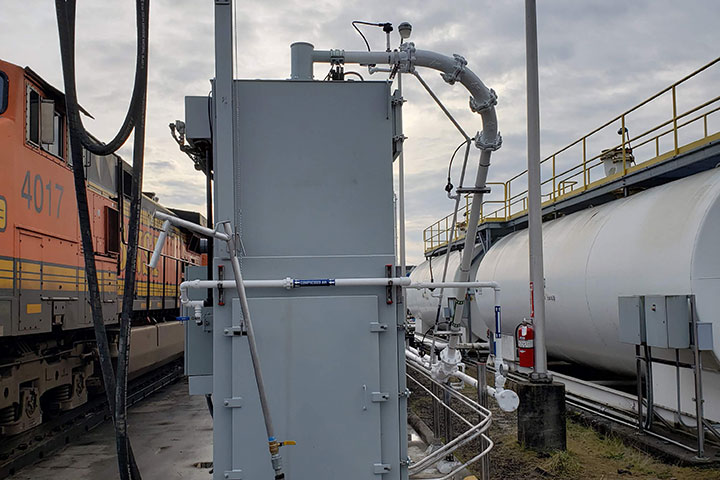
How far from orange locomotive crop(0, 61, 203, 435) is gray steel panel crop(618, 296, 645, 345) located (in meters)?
5.33

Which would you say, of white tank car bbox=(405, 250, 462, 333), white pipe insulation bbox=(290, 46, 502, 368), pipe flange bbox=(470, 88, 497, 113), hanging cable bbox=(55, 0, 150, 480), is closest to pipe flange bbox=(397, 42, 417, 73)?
white pipe insulation bbox=(290, 46, 502, 368)

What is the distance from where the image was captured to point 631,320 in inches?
305

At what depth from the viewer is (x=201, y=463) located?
7.10 m

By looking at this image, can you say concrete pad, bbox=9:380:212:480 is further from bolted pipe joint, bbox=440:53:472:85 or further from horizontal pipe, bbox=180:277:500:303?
bolted pipe joint, bbox=440:53:472:85

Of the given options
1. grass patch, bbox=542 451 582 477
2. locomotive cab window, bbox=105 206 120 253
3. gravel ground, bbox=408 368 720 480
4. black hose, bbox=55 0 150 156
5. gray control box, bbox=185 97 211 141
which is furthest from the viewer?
locomotive cab window, bbox=105 206 120 253

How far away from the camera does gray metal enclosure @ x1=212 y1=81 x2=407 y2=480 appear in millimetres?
3723

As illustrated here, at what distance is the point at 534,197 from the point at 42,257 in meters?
5.71

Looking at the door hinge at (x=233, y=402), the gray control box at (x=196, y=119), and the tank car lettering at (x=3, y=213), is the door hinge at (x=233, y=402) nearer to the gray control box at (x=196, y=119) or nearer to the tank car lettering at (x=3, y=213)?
the gray control box at (x=196, y=119)

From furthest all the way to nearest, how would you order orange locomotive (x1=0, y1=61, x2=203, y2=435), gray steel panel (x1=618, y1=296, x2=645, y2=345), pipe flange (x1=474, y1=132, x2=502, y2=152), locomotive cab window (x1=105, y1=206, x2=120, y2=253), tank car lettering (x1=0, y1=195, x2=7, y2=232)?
locomotive cab window (x1=105, y1=206, x2=120, y2=253), gray steel panel (x1=618, y1=296, x2=645, y2=345), pipe flange (x1=474, y1=132, x2=502, y2=152), orange locomotive (x1=0, y1=61, x2=203, y2=435), tank car lettering (x1=0, y1=195, x2=7, y2=232)

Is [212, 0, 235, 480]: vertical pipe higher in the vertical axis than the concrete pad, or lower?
higher

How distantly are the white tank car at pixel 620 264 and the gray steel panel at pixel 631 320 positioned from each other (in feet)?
Answer: 0.81

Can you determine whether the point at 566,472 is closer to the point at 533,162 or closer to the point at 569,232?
the point at 533,162

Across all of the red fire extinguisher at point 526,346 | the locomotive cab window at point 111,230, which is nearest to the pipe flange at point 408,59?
the red fire extinguisher at point 526,346

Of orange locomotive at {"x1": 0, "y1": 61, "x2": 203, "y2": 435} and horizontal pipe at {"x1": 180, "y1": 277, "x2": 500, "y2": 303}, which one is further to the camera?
orange locomotive at {"x1": 0, "y1": 61, "x2": 203, "y2": 435}
